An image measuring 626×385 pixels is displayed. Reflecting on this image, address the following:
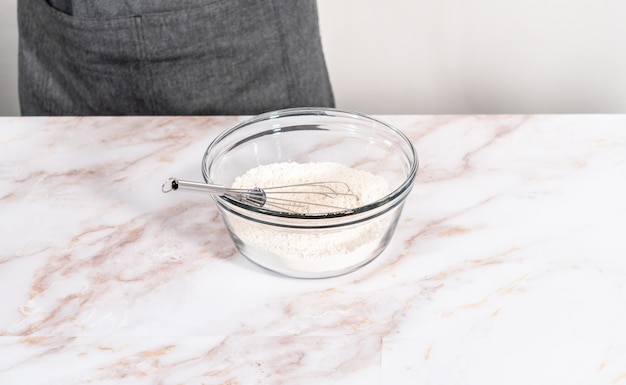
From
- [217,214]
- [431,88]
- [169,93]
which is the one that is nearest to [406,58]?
[431,88]

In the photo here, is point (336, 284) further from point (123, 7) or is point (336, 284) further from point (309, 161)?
point (123, 7)

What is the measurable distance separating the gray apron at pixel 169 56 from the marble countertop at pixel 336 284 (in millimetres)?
255

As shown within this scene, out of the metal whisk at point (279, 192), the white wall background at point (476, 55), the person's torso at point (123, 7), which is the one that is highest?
the person's torso at point (123, 7)

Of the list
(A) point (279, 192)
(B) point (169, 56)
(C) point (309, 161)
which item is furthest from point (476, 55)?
(A) point (279, 192)

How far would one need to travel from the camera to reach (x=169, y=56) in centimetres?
114

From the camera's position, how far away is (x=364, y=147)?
2.77ft

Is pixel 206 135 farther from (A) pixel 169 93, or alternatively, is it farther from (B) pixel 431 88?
(B) pixel 431 88

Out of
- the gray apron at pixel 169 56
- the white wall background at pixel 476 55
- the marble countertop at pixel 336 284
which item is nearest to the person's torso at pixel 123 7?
the gray apron at pixel 169 56

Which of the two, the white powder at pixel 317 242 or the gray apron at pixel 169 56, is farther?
the gray apron at pixel 169 56

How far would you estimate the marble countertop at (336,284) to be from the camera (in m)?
0.65

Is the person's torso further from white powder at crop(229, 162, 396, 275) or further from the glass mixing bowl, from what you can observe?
white powder at crop(229, 162, 396, 275)

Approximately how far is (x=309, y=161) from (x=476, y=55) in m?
0.73

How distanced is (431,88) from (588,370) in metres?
0.95

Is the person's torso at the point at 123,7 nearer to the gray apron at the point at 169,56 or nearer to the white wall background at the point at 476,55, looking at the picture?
the gray apron at the point at 169,56
